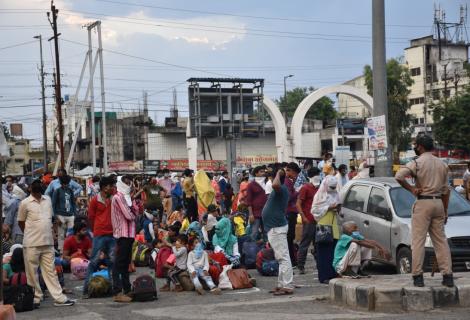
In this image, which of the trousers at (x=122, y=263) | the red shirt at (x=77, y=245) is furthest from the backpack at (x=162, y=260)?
the trousers at (x=122, y=263)

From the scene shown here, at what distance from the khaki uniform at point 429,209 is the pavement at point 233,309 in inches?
25.4

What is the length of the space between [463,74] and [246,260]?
5944 cm

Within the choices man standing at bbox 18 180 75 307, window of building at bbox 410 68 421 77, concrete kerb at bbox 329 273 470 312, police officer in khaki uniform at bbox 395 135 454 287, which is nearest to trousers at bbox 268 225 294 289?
concrete kerb at bbox 329 273 470 312

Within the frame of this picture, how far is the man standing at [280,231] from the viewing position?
1105 cm

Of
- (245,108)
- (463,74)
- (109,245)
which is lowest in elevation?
(109,245)

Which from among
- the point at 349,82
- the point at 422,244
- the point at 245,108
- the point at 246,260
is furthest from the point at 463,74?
the point at 422,244

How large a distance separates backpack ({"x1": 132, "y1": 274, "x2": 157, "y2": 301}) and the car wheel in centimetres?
396

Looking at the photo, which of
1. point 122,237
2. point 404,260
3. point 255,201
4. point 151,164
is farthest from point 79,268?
point 151,164

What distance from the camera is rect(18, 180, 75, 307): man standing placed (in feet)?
35.6

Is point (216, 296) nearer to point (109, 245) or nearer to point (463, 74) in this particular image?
point (109, 245)

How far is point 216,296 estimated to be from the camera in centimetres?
1138

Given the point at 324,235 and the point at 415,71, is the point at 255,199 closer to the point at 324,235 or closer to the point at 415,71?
the point at 324,235

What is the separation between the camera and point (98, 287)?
11.6 meters

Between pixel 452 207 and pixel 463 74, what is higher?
pixel 463 74
